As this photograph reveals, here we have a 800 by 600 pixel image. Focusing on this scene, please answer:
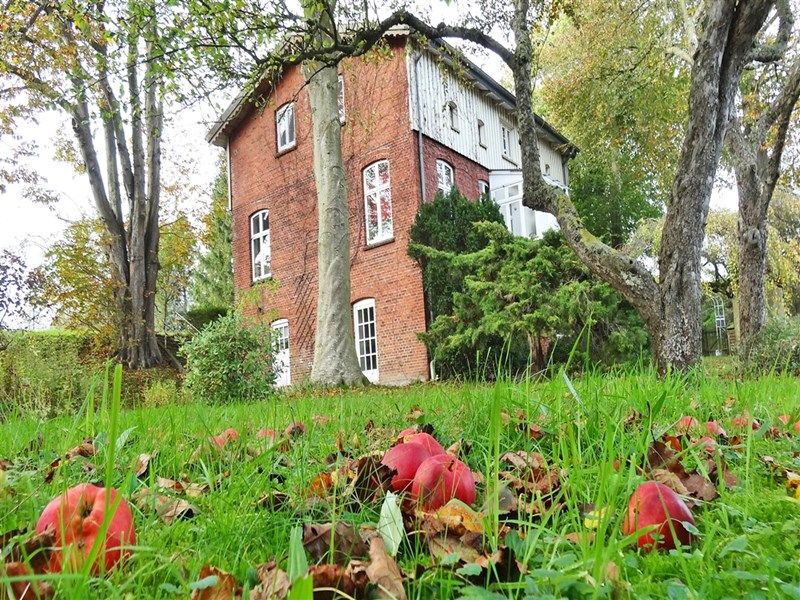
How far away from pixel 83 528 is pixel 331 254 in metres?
9.44

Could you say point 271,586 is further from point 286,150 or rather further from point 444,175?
point 286,150

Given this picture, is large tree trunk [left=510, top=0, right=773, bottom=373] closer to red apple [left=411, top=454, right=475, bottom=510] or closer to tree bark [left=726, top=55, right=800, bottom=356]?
tree bark [left=726, top=55, right=800, bottom=356]

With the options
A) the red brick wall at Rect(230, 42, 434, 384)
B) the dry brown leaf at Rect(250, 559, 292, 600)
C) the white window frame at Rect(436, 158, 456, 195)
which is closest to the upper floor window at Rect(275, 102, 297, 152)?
the red brick wall at Rect(230, 42, 434, 384)

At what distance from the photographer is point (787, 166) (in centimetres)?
1384

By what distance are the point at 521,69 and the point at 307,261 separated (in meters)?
10.2

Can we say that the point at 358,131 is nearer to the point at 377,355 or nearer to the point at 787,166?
the point at 377,355

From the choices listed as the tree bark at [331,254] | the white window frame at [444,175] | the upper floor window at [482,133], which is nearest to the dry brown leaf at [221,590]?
the tree bark at [331,254]

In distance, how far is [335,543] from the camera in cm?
105

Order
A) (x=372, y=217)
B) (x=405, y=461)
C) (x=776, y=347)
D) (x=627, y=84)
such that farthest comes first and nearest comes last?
(x=372, y=217) < (x=627, y=84) < (x=776, y=347) < (x=405, y=461)

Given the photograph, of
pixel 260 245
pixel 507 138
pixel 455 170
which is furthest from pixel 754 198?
pixel 260 245

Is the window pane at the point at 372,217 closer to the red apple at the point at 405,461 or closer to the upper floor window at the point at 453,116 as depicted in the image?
the upper floor window at the point at 453,116

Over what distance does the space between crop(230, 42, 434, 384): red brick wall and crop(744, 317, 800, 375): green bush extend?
6706 mm

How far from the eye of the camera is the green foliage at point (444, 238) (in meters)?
11.5

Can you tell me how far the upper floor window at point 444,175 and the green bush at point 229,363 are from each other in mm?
7247
